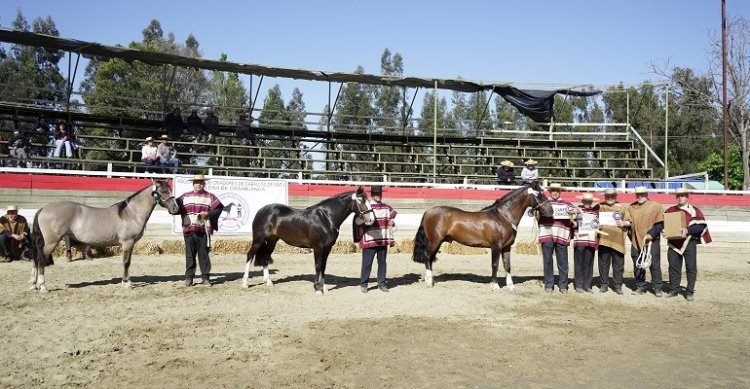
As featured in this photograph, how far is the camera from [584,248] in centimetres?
1123

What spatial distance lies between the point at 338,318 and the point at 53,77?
1860 inches

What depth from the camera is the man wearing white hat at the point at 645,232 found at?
10.9m

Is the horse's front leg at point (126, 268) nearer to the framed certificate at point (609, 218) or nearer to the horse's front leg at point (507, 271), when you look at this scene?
the horse's front leg at point (507, 271)

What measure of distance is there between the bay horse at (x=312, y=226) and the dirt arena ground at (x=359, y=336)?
625mm

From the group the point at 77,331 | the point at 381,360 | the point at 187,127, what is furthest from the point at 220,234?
the point at 381,360

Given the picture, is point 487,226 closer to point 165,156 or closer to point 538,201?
point 538,201

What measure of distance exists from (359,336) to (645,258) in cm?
626

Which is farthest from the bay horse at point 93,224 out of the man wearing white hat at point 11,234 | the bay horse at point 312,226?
the man wearing white hat at point 11,234

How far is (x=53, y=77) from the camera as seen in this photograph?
47062 millimetres

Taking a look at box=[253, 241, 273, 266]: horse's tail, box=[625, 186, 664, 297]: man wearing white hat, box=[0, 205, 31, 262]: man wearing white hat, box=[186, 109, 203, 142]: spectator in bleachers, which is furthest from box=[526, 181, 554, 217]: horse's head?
box=[186, 109, 203, 142]: spectator in bleachers

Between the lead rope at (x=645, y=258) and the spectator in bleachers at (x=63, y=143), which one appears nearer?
the lead rope at (x=645, y=258)

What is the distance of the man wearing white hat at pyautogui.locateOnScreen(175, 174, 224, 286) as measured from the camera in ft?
37.0

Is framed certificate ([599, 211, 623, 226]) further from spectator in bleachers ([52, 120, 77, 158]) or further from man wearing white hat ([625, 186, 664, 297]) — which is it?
spectator in bleachers ([52, 120, 77, 158])

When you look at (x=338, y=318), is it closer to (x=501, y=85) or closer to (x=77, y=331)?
(x=77, y=331)
